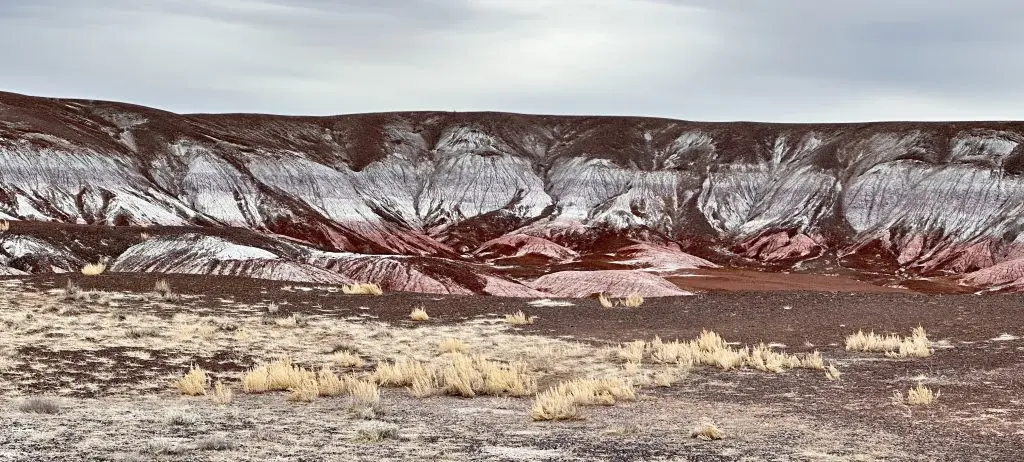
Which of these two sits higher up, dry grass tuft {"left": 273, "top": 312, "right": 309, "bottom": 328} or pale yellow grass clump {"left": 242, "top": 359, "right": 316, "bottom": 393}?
pale yellow grass clump {"left": 242, "top": 359, "right": 316, "bottom": 393}

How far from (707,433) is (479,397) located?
4.64 meters

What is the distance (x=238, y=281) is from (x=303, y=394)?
15.7 metres

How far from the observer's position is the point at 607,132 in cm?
10450

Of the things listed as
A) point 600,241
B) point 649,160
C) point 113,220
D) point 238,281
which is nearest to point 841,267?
point 600,241

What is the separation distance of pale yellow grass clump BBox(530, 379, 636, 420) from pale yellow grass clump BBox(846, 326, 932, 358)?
6.35 meters

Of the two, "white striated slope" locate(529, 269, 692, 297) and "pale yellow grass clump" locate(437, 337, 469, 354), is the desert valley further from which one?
"pale yellow grass clump" locate(437, 337, 469, 354)

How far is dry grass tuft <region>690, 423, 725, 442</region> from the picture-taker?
38.1 feet

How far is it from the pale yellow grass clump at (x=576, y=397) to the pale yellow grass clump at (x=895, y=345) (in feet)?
20.8

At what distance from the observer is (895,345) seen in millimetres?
20172

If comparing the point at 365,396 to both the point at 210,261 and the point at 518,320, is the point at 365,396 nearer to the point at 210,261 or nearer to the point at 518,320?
the point at 518,320

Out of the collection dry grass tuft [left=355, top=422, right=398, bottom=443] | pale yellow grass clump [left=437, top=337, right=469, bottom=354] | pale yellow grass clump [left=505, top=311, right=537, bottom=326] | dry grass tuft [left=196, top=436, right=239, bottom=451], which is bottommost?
pale yellow grass clump [left=505, top=311, right=537, bottom=326]

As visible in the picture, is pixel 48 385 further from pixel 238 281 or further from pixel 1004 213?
pixel 1004 213

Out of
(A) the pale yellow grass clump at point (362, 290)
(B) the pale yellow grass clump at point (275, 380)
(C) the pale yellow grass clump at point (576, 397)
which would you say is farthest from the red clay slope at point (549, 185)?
(C) the pale yellow grass clump at point (576, 397)

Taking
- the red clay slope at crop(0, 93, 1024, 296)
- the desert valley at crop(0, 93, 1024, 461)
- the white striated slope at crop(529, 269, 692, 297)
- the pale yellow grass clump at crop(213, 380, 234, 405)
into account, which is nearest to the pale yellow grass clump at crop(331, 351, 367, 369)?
the desert valley at crop(0, 93, 1024, 461)
